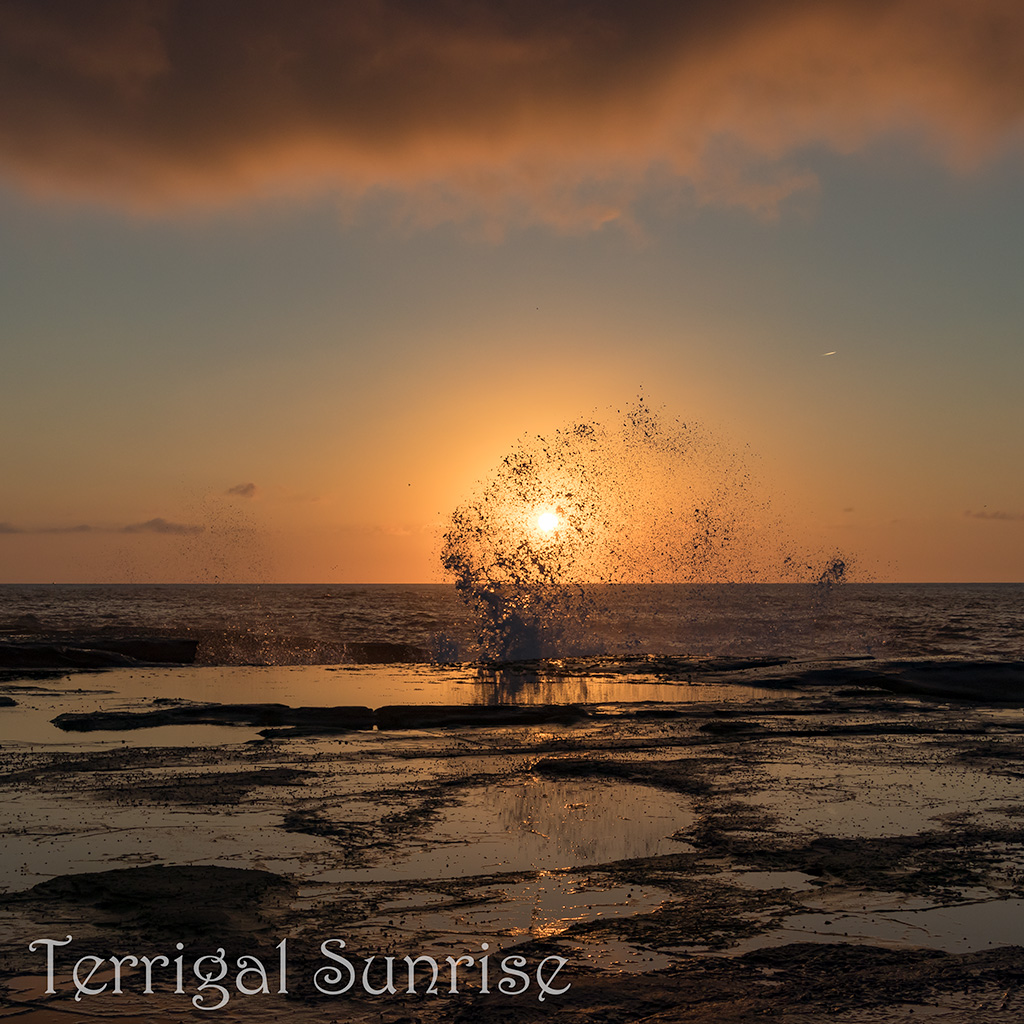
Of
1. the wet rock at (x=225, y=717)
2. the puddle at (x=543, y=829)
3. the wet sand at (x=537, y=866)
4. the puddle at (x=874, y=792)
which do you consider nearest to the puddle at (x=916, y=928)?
the wet sand at (x=537, y=866)

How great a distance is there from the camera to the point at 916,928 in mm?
7434

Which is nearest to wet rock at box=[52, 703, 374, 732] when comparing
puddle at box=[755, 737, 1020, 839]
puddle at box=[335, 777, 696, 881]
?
puddle at box=[335, 777, 696, 881]

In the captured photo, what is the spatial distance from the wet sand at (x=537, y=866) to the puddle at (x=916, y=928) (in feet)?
0.09

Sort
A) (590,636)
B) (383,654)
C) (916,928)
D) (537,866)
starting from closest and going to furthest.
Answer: (916,928) → (537,866) → (383,654) → (590,636)

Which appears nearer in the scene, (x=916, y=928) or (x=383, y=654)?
(x=916, y=928)

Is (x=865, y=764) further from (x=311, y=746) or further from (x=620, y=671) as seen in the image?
(x=620, y=671)

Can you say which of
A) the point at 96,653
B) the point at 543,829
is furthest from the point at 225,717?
the point at 96,653

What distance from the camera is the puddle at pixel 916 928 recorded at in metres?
7.10

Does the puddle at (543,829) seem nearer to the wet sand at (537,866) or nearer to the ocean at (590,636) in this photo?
the wet sand at (537,866)

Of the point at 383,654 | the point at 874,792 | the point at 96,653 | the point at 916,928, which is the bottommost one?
the point at 383,654

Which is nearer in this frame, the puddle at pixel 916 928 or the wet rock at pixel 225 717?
the puddle at pixel 916 928

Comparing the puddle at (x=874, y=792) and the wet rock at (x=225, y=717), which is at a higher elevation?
the puddle at (x=874, y=792)

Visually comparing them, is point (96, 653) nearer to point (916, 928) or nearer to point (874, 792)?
point (874, 792)

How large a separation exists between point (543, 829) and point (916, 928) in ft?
13.5
